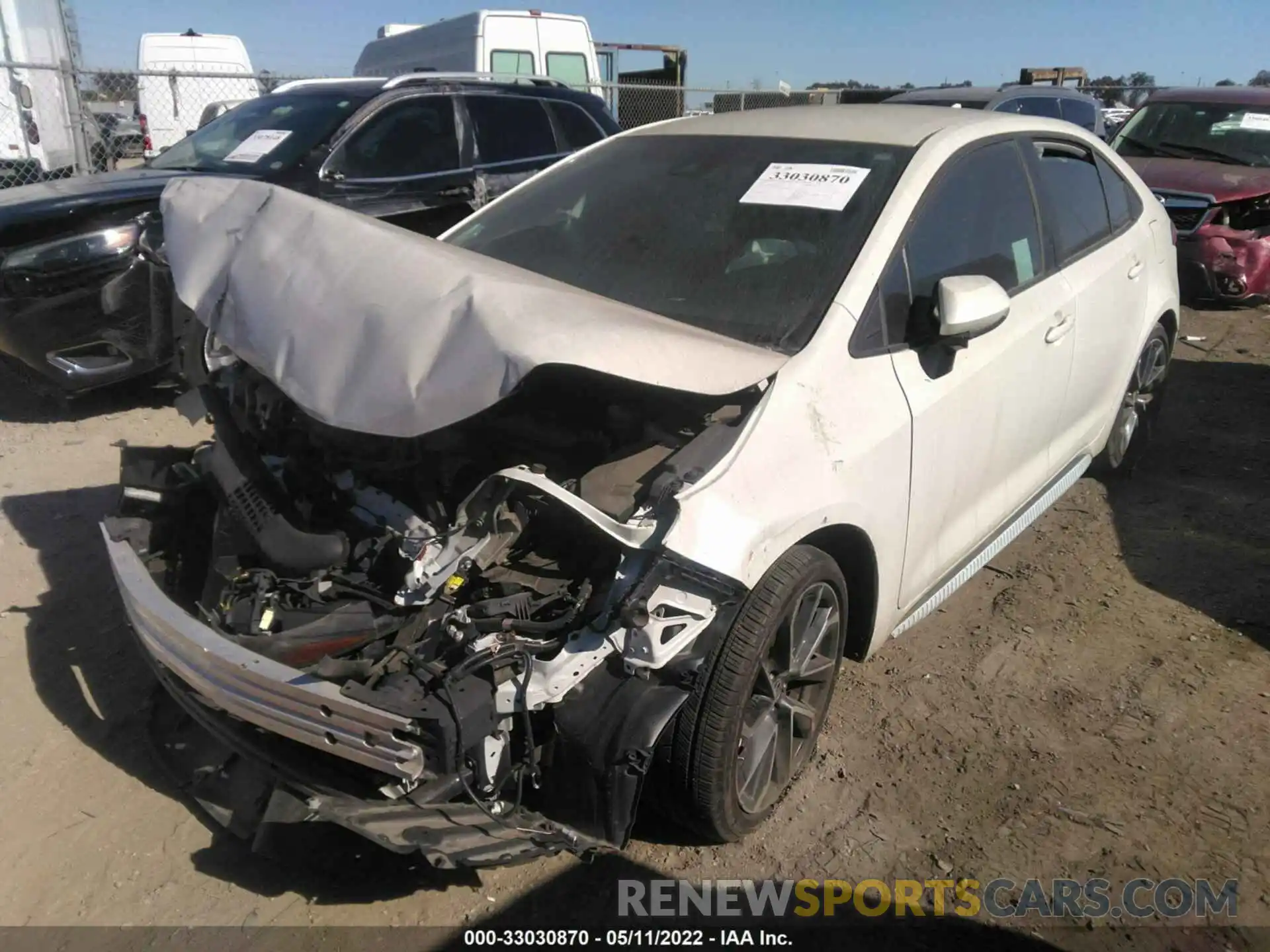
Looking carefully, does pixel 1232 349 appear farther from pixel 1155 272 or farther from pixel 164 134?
pixel 164 134

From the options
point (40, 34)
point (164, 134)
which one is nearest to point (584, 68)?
point (40, 34)

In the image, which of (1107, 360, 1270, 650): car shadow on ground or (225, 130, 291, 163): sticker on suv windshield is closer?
(1107, 360, 1270, 650): car shadow on ground

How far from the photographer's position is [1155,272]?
4395mm

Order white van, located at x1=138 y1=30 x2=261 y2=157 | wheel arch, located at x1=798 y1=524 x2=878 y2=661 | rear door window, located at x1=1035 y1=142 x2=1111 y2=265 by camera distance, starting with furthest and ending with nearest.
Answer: white van, located at x1=138 y1=30 x2=261 y2=157, rear door window, located at x1=1035 y1=142 x2=1111 y2=265, wheel arch, located at x1=798 y1=524 x2=878 y2=661

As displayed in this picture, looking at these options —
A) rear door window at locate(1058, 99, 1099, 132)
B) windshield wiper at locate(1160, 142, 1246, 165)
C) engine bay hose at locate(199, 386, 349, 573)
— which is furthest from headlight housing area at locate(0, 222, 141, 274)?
rear door window at locate(1058, 99, 1099, 132)

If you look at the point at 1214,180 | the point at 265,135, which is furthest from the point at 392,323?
the point at 1214,180

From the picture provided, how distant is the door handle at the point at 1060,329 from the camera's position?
134 inches

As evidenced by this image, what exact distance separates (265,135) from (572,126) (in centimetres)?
242

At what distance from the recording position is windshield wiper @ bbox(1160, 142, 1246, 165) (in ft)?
29.1

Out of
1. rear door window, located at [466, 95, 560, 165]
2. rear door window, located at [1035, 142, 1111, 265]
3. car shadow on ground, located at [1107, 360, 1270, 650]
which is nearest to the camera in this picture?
rear door window, located at [1035, 142, 1111, 265]

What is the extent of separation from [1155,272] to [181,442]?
515 centimetres

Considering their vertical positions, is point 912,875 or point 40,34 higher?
point 40,34

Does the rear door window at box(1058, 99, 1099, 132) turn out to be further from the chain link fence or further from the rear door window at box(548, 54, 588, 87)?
the rear door window at box(548, 54, 588, 87)

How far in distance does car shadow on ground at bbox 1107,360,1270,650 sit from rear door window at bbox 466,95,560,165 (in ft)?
15.3
